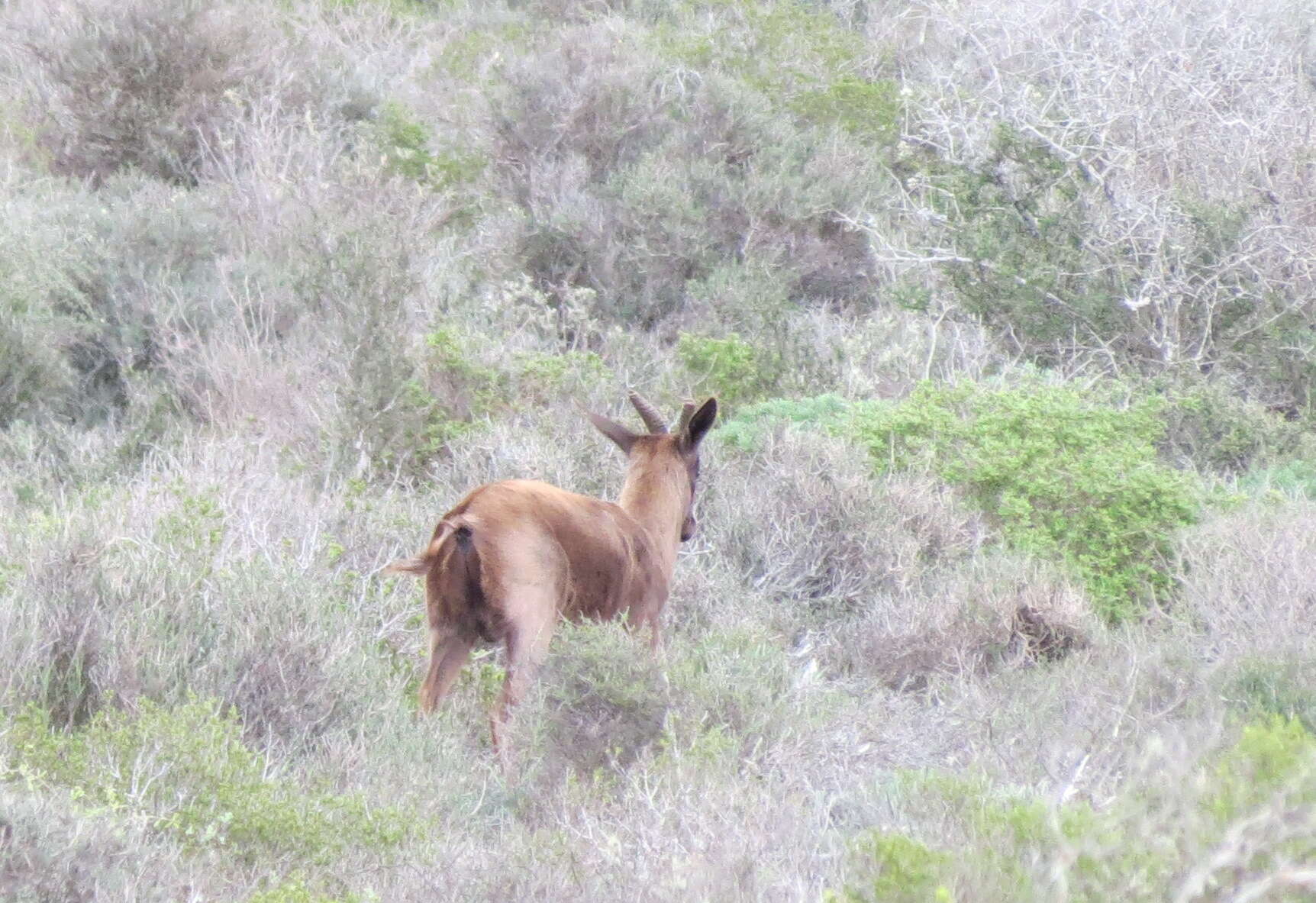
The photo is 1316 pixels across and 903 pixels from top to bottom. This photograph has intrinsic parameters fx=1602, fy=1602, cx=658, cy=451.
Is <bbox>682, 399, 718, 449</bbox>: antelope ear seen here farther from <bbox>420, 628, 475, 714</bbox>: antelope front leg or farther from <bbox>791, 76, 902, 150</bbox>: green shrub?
<bbox>791, 76, 902, 150</bbox>: green shrub

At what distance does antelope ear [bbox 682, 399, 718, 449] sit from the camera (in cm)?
692

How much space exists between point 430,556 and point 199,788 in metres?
1.38

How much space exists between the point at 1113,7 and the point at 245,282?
7084 millimetres

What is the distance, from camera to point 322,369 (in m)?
10.1

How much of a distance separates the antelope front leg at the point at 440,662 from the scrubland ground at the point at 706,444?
3.1 inches

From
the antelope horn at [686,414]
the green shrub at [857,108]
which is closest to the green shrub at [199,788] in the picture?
the antelope horn at [686,414]

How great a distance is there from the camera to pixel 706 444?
9.53 metres

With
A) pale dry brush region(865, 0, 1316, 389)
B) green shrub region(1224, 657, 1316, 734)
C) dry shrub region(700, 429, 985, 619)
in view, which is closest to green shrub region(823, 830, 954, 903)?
green shrub region(1224, 657, 1316, 734)

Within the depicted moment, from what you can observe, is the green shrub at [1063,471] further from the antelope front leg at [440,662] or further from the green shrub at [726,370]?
the antelope front leg at [440,662]

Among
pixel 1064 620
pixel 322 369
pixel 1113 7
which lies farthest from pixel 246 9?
pixel 1064 620

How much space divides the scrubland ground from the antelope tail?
1.76ft

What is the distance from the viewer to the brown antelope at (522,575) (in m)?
5.76

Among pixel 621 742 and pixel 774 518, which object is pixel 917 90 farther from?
pixel 621 742

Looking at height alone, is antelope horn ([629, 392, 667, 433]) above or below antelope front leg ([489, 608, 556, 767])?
above
